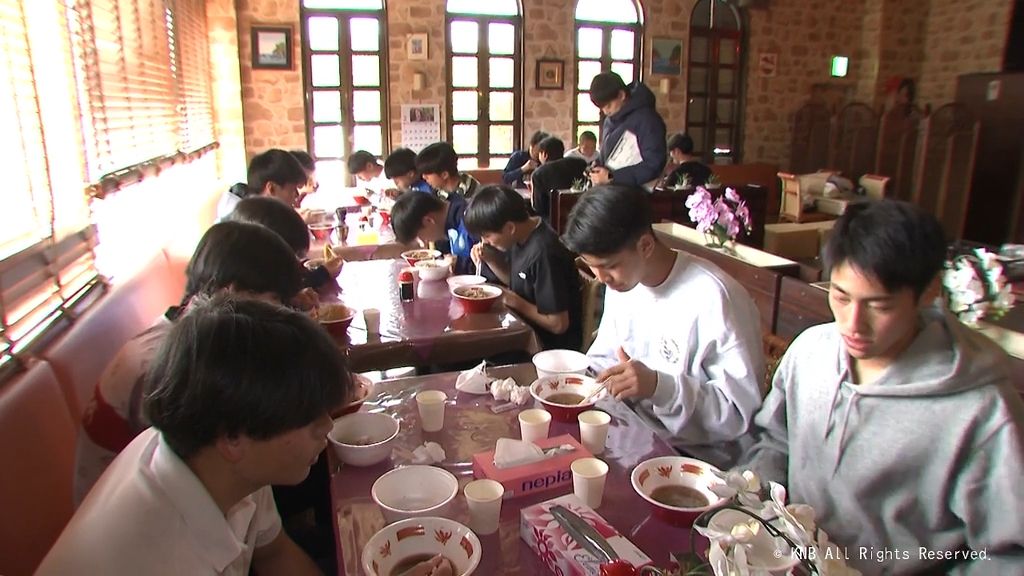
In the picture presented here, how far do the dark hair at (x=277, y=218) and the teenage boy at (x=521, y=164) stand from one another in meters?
4.72

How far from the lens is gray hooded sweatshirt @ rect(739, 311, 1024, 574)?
122 cm

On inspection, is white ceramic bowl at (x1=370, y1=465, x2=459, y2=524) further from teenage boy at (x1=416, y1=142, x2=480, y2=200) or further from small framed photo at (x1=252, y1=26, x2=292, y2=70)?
small framed photo at (x1=252, y1=26, x2=292, y2=70)

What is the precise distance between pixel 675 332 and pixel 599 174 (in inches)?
154

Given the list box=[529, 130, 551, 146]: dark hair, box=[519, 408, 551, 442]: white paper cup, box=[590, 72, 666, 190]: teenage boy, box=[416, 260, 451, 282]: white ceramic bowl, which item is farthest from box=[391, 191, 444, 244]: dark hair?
box=[529, 130, 551, 146]: dark hair

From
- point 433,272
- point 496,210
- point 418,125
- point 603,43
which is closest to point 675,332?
point 496,210

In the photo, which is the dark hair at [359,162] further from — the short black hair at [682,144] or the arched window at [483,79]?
the short black hair at [682,144]

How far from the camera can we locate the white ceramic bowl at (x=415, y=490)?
1.28 m

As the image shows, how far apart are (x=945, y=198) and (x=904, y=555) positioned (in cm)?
787

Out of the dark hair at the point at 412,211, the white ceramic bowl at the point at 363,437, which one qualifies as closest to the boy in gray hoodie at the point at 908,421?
the white ceramic bowl at the point at 363,437

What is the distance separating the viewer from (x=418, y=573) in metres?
1.10

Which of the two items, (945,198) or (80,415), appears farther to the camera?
(945,198)

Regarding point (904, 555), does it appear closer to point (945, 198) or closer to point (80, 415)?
point (80, 415)

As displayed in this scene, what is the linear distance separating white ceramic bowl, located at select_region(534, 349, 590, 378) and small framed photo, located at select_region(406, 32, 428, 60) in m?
6.47

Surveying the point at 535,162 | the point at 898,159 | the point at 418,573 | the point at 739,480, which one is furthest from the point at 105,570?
the point at 898,159
